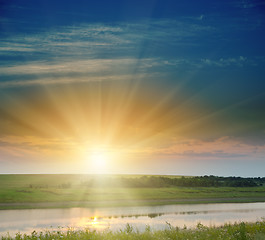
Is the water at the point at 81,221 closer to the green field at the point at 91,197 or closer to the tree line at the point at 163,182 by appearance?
the green field at the point at 91,197

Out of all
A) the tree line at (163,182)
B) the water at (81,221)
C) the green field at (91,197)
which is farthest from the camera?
the tree line at (163,182)

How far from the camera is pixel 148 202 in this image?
6394cm

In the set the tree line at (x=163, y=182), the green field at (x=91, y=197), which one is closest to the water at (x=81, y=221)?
the green field at (x=91, y=197)

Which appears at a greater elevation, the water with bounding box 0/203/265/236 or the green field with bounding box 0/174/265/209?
the green field with bounding box 0/174/265/209

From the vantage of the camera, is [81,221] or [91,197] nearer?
[81,221]

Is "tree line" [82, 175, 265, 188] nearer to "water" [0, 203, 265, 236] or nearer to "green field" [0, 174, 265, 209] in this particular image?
"green field" [0, 174, 265, 209]

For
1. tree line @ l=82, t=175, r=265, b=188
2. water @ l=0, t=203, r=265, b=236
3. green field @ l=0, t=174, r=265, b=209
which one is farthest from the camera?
tree line @ l=82, t=175, r=265, b=188

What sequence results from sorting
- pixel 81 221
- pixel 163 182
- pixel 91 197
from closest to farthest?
pixel 81 221 < pixel 91 197 < pixel 163 182

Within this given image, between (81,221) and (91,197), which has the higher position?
(91,197)

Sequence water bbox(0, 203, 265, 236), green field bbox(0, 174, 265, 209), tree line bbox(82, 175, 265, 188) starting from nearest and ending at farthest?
water bbox(0, 203, 265, 236), green field bbox(0, 174, 265, 209), tree line bbox(82, 175, 265, 188)

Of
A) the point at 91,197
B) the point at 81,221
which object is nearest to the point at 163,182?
the point at 91,197

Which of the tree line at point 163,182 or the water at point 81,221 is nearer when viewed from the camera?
the water at point 81,221

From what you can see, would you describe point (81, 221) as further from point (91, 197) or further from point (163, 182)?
point (163, 182)

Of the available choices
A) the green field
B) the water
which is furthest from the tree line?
the water
